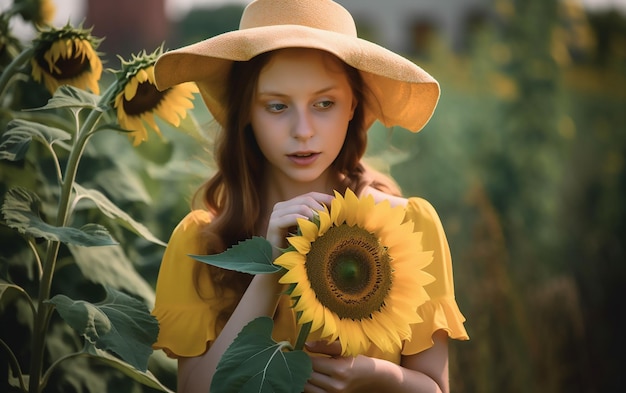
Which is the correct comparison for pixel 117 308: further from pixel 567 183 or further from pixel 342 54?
pixel 567 183

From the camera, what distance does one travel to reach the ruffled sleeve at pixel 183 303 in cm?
162

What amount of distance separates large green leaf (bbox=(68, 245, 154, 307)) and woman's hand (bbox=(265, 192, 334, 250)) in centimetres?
75

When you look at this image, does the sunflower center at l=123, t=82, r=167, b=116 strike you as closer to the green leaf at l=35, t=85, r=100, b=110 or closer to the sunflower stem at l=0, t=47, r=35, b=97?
the green leaf at l=35, t=85, r=100, b=110

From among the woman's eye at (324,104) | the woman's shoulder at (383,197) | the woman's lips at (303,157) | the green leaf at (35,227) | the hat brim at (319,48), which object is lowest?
the green leaf at (35,227)

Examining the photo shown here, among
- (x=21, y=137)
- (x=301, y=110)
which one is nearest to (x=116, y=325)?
(x=21, y=137)

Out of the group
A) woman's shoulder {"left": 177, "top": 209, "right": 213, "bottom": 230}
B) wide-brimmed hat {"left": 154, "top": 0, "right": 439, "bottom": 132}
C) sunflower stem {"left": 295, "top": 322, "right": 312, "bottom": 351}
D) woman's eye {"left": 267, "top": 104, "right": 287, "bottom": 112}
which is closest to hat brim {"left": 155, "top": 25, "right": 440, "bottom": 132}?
wide-brimmed hat {"left": 154, "top": 0, "right": 439, "bottom": 132}

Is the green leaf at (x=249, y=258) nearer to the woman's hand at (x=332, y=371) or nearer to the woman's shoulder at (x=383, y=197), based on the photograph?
the woman's hand at (x=332, y=371)

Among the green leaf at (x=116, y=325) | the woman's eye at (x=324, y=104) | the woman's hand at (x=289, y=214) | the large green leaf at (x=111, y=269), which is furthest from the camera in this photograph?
the large green leaf at (x=111, y=269)

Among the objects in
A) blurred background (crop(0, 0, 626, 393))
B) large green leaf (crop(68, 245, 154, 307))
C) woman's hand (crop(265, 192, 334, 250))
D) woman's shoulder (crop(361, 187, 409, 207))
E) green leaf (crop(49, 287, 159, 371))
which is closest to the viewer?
woman's hand (crop(265, 192, 334, 250))

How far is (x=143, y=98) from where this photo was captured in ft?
5.47

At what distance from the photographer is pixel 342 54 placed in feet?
4.87

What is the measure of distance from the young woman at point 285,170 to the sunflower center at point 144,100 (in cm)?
9

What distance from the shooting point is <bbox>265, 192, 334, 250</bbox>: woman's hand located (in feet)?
4.44

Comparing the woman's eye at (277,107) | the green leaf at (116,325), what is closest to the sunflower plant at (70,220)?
the green leaf at (116,325)
